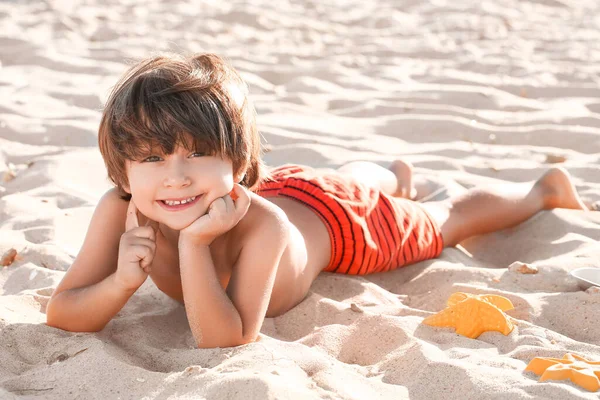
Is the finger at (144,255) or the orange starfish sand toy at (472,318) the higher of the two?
the finger at (144,255)

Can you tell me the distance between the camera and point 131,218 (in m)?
2.30

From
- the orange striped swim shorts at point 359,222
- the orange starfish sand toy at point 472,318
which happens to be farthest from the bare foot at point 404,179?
the orange starfish sand toy at point 472,318

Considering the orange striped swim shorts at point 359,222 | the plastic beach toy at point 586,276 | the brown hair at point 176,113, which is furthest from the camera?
the orange striped swim shorts at point 359,222

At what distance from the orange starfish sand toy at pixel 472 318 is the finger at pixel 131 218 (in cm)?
86

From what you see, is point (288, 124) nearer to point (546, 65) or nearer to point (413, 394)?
point (546, 65)

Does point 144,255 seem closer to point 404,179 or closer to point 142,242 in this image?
point 142,242

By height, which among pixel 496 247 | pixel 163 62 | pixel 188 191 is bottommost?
pixel 496 247

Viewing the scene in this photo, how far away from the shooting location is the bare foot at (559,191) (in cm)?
348

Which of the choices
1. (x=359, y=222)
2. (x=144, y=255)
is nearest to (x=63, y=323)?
(x=144, y=255)

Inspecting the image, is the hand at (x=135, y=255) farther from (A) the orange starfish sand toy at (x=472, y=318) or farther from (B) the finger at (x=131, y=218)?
(A) the orange starfish sand toy at (x=472, y=318)

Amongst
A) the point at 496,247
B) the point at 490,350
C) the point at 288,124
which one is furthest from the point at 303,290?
the point at 288,124

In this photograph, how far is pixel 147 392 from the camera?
6.18 feet

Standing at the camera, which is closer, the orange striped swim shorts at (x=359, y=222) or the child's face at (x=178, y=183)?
the child's face at (x=178, y=183)

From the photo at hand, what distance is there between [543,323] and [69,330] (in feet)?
4.45
